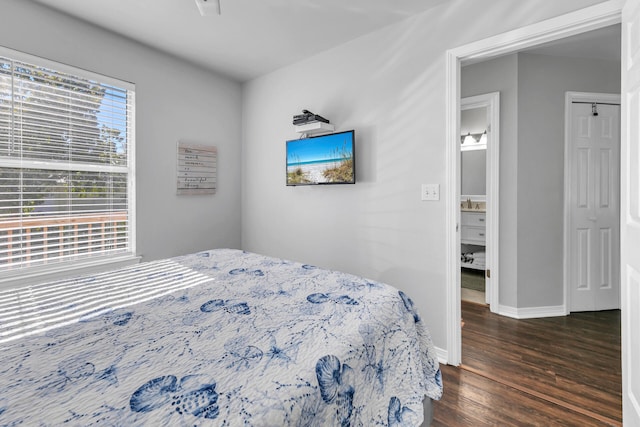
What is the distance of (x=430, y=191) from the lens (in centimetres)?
223

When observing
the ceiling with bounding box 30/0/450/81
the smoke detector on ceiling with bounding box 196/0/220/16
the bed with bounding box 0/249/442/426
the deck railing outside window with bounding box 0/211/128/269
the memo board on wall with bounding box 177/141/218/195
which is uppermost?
the ceiling with bounding box 30/0/450/81

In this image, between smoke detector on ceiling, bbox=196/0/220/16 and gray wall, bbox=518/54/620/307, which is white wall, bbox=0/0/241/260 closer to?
smoke detector on ceiling, bbox=196/0/220/16

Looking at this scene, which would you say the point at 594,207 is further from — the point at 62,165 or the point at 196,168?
the point at 62,165

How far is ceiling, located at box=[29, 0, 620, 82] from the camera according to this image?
2.17m

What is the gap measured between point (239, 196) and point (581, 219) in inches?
142

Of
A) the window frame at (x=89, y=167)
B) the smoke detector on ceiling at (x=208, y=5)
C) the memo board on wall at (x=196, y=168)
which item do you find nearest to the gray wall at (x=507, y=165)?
the smoke detector on ceiling at (x=208, y=5)

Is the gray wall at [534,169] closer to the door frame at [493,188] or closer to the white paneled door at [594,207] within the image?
the door frame at [493,188]

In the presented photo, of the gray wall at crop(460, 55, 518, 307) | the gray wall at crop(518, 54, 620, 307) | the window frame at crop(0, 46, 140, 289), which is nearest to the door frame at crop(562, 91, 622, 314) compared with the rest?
the gray wall at crop(518, 54, 620, 307)

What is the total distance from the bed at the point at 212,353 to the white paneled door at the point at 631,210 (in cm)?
86

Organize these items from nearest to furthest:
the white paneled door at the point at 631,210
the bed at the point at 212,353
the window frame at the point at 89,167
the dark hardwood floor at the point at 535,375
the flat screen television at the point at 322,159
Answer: the bed at the point at 212,353 → the white paneled door at the point at 631,210 → the dark hardwood floor at the point at 535,375 → the window frame at the point at 89,167 → the flat screen television at the point at 322,159

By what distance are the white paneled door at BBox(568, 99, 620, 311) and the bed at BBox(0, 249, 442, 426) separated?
2.64 metres

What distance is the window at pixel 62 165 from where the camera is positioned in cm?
211

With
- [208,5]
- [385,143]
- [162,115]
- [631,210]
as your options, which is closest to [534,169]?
[385,143]

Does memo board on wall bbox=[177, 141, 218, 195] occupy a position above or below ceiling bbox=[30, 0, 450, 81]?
below
